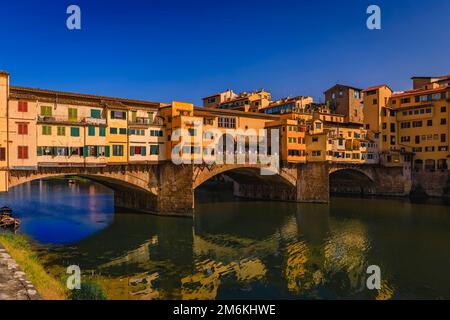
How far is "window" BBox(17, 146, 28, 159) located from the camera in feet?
120

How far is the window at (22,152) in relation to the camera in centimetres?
3666

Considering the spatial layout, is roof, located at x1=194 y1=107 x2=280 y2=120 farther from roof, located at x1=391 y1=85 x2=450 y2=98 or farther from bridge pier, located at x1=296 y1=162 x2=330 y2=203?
roof, located at x1=391 y1=85 x2=450 y2=98

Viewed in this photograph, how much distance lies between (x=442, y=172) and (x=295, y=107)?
34771 millimetres

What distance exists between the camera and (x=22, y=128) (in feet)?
121

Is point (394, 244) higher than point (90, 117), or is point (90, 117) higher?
point (90, 117)

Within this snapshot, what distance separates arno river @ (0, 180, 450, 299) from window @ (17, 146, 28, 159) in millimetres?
8930

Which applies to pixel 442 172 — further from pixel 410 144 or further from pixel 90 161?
pixel 90 161

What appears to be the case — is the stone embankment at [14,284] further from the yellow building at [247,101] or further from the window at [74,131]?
the yellow building at [247,101]

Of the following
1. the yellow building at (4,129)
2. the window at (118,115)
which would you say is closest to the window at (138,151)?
the window at (118,115)

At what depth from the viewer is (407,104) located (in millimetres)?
77375

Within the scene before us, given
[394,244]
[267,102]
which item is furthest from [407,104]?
[394,244]

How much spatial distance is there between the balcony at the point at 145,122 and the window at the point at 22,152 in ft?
43.3

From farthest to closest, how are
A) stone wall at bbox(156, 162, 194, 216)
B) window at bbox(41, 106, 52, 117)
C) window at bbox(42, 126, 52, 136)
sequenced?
stone wall at bbox(156, 162, 194, 216), window at bbox(41, 106, 52, 117), window at bbox(42, 126, 52, 136)

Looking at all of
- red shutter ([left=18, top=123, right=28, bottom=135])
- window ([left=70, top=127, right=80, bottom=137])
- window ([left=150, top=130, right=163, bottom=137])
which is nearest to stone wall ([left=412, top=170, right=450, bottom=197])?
window ([left=150, top=130, right=163, bottom=137])
